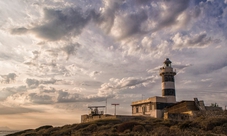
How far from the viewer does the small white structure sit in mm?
46781

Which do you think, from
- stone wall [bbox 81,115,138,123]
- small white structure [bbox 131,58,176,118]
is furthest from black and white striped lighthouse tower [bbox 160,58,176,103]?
stone wall [bbox 81,115,138,123]

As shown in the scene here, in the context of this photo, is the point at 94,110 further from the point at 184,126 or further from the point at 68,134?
the point at 184,126

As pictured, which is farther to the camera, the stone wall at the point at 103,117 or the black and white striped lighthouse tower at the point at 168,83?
the black and white striped lighthouse tower at the point at 168,83

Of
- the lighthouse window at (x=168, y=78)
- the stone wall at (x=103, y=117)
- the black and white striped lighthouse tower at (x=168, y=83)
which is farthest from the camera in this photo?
the lighthouse window at (x=168, y=78)

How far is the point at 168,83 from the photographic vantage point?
49.9 metres

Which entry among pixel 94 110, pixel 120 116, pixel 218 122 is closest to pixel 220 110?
pixel 218 122

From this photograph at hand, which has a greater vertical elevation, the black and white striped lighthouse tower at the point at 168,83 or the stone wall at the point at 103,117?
the black and white striped lighthouse tower at the point at 168,83

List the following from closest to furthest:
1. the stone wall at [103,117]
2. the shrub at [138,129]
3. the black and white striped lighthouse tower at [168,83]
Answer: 1. the shrub at [138,129]
2. the stone wall at [103,117]
3. the black and white striped lighthouse tower at [168,83]

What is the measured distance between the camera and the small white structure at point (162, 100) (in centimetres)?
4678

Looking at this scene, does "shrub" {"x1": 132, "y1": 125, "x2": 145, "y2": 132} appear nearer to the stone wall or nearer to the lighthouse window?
the stone wall

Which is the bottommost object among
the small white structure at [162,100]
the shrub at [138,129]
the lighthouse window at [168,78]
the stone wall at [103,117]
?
the shrub at [138,129]

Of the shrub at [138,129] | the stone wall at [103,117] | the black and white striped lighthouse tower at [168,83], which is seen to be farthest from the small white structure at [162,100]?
the shrub at [138,129]

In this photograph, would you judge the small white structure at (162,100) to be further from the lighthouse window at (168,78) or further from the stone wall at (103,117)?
the stone wall at (103,117)

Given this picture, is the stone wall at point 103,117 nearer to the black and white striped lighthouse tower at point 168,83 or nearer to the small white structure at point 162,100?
the small white structure at point 162,100
